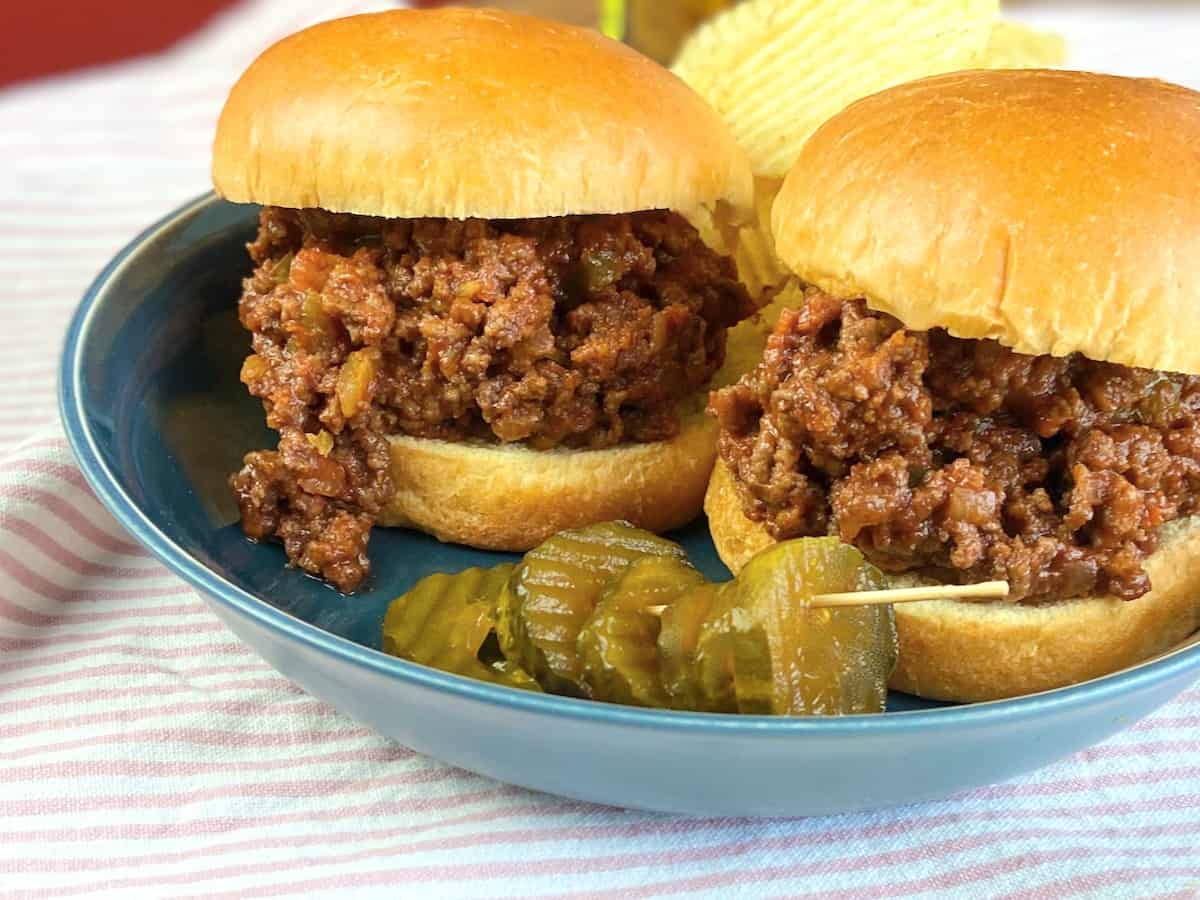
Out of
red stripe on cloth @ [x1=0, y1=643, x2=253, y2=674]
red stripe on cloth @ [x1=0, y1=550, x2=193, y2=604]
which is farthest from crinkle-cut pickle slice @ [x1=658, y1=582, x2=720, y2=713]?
red stripe on cloth @ [x1=0, y1=550, x2=193, y2=604]

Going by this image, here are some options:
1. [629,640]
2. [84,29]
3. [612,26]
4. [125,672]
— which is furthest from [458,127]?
[84,29]

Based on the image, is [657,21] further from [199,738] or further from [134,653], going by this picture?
[199,738]

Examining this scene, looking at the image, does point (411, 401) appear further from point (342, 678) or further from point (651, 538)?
point (342, 678)

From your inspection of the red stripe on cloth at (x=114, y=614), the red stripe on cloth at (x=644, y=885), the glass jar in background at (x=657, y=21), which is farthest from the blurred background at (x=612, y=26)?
the red stripe on cloth at (x=644, y=885)

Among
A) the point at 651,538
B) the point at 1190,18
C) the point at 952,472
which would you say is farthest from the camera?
the point at 1190,18

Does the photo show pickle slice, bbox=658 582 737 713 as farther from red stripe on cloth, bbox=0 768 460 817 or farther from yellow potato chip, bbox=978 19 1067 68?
yellow potato chip, bbox=978 19 1067 68

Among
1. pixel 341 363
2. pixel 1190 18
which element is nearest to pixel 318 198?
pixel 341 363
